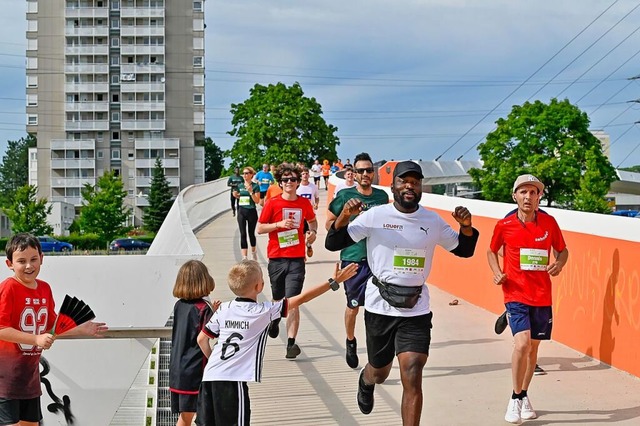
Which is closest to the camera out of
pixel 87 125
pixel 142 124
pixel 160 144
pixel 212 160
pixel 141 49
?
pixel 141 49

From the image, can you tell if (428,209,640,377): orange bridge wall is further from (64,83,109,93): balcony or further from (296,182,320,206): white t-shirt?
(64,83,109,93): balcony

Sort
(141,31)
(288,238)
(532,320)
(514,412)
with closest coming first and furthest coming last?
(514,412) → (532,320) → (288,238) → (141,31)

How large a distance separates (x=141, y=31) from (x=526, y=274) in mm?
127697

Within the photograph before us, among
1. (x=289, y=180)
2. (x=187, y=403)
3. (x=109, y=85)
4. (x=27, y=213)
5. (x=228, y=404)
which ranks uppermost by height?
(x=109, y=85)

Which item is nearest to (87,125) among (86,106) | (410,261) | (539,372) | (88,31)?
(86,106)

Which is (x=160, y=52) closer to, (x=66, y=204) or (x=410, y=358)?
(x=66, y=204)

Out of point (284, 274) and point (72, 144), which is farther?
point (72, 144)

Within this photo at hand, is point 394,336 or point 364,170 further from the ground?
point 364,170

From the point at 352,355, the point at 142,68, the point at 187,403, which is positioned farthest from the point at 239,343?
the point at 142,68

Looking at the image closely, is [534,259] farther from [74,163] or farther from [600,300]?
[74,163]

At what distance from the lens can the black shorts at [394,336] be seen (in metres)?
6.89

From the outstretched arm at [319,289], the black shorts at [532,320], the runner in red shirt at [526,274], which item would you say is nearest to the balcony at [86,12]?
the runner in red shirt at [526,274]

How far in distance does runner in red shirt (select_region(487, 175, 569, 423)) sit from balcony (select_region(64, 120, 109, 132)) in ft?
420

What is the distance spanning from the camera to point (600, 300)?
400 inches
